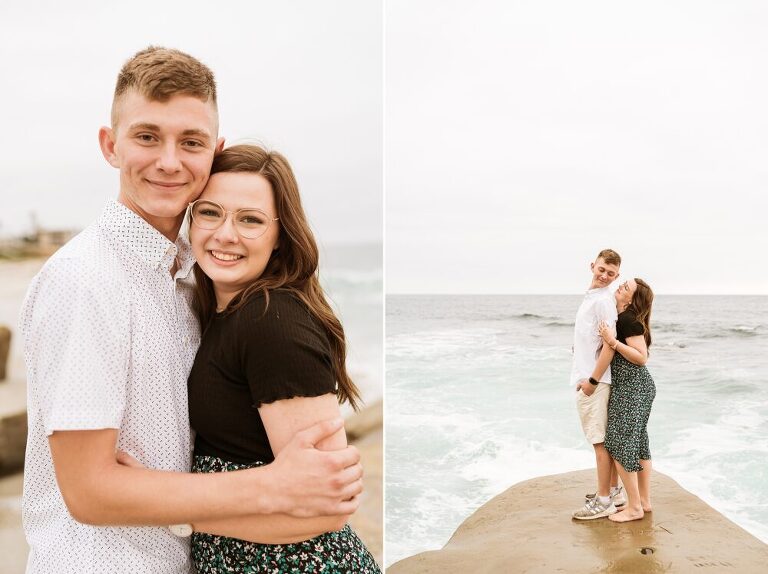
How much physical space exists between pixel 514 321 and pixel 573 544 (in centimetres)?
289

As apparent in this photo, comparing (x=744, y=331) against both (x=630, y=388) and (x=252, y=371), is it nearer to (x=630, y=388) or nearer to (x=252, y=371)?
(x=630, y=388)

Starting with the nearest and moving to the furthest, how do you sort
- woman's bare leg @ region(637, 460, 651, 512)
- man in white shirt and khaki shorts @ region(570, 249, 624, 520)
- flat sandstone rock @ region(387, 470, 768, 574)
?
flat sandstone rock @ region(387, 470, 768, 574) → man in white shirt and khaki shorts @ region(570, 249, 624, 520) → woman's bare leg @ region(637, 460, 651, 512)

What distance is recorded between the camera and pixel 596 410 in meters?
4.57

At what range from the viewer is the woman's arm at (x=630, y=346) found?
14.4ft

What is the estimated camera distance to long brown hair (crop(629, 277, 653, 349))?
4379 mm

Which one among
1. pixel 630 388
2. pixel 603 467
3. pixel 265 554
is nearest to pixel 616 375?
pixel 630 388

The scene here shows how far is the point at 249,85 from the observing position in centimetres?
429

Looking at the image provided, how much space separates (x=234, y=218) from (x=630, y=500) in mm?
4014

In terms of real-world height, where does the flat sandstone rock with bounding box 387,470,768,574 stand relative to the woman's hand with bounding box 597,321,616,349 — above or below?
below

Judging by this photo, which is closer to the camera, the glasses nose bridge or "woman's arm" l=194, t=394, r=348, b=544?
"woman's arm" l=194, t=394, r=348, b=544

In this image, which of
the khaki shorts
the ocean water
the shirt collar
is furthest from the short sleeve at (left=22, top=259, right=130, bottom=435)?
the ocean water

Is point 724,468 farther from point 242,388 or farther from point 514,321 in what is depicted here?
point 242,388

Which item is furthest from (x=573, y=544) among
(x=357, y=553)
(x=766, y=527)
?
(x=357, y=553)

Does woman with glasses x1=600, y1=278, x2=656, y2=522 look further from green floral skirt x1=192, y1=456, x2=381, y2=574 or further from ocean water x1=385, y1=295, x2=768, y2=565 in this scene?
green floral skirt x1=192, y1=456, x2=381, y2=574
